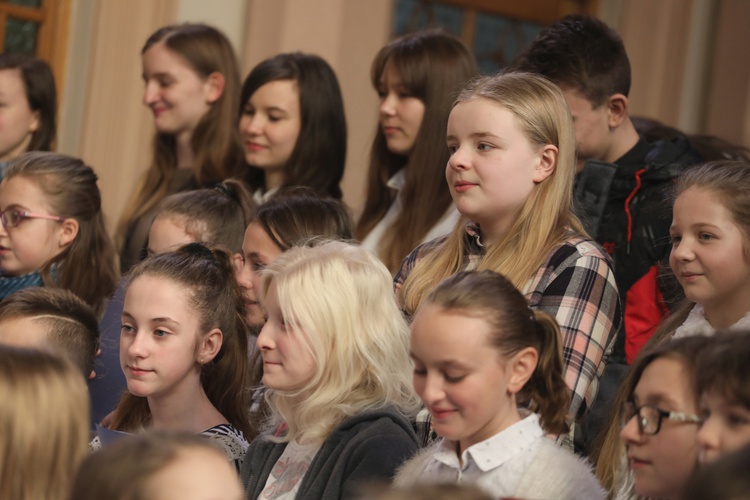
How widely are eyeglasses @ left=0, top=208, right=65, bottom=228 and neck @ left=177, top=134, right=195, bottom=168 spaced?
677 millimetres

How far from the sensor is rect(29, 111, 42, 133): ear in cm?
455

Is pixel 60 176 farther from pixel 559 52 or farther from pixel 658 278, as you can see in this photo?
pixel 658 278

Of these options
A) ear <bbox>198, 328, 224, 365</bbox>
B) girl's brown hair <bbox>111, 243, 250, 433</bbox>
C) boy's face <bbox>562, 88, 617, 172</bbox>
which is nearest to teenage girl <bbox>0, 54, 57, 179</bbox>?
girl's brown hair <bbox>111, 243, 250, 433</bbox>

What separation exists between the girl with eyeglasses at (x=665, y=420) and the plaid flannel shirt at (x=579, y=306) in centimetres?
45

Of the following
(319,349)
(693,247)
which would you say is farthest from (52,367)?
(693,247)

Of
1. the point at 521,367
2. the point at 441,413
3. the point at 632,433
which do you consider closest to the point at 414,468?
the point at 441,413

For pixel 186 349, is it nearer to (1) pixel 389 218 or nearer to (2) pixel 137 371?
(2) pixel 137 371

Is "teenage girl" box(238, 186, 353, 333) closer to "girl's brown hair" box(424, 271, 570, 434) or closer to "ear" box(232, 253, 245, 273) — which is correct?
"ear" box(232, 253, 245, 273)

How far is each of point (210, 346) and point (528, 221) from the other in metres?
0.87

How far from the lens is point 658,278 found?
3117 mm

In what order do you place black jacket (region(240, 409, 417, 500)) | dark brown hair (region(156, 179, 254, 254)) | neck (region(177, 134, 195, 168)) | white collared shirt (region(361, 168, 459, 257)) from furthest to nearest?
neck (region(177, 134, 195, 168)) → white collared shirt (region(361, 168, 459, 257)) → dark brown hair (region(156, 179, 254, 254)) → black jacket (region(240, 409, 417, 500))

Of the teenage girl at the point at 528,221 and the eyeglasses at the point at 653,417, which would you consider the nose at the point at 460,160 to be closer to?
the teenage girl at the point at 528,221

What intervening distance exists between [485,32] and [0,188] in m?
Result: 3.07

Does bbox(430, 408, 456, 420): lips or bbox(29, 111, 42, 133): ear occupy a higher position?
bbox(29, 111, 42, 133): ear
